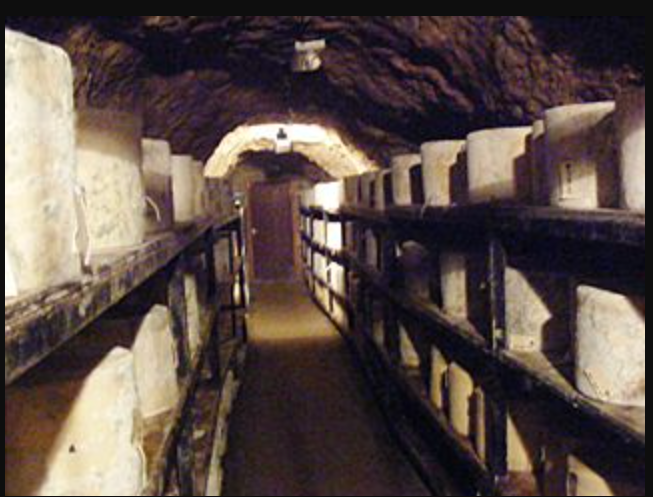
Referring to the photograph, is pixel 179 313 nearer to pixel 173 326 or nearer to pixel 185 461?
pixel 173 326

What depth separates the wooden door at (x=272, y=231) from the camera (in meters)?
15.2

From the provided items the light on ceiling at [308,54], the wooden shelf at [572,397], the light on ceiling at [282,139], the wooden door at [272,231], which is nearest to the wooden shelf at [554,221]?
the wooden shelf at [572,397]

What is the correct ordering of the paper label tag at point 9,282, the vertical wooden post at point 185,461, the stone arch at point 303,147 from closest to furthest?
the paper label tag at point 9,282 → the vertical wooden post at point 185,461 → the stone arch at point 303,147

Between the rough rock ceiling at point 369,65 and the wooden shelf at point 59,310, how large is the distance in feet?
5.59

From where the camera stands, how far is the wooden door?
1518 centimetres

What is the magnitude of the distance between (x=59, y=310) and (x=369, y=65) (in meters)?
4.40

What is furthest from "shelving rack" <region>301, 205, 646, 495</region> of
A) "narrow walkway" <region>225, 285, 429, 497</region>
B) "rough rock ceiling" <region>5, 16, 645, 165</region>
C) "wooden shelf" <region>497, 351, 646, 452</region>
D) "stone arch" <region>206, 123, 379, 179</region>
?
"stone arch" <region>206, 123, 379, 179</region>

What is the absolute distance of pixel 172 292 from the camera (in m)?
2.83

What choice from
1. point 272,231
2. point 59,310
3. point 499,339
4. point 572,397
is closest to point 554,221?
point 572,397

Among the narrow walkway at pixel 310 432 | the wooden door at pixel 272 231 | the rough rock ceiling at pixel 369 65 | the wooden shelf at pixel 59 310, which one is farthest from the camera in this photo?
the wooden door at pixel 272 231

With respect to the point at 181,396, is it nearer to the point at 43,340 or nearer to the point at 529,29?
the point at 43,340

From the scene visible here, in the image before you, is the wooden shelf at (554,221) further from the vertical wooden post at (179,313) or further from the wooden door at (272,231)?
the wooden door at (272,231)

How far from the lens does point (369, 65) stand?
5098 mm

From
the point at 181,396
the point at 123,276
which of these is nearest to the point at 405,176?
the point at 181,396
